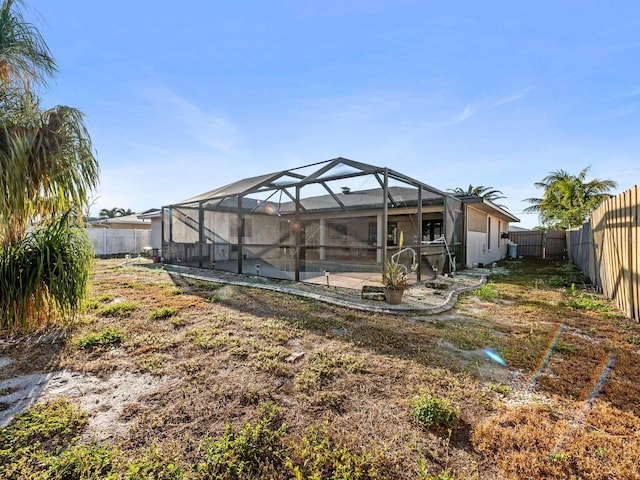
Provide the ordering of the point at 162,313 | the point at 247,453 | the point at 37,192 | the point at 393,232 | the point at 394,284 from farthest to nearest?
the point at 393,232 → the point at 394,284 → the point at 162,313 → the point at 37,192 → the point at 247,453

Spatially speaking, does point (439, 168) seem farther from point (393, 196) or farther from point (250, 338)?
point (250, 338)

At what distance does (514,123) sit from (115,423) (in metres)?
11.9

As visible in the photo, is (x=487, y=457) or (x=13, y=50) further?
(x=13, y=50)

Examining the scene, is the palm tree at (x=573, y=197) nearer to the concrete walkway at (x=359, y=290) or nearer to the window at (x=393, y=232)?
the window at (x=393, y=232)

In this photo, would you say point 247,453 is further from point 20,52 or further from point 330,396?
point 20,52

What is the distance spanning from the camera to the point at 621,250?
185 inches

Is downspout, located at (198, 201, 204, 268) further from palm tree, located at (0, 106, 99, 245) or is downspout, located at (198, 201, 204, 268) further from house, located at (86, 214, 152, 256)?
house, located at (86, 214, 152, 256)

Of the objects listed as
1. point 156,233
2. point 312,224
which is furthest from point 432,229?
point 156,233

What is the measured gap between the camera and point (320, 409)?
84.0 inches

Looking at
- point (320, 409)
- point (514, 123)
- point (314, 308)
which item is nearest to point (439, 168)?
point (514, 123)

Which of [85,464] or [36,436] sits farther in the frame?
[36,436]

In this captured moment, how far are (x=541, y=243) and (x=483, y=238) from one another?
26.5 feet

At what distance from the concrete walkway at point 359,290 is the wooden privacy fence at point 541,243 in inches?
468

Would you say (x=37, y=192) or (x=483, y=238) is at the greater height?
(x=37, y=192)
